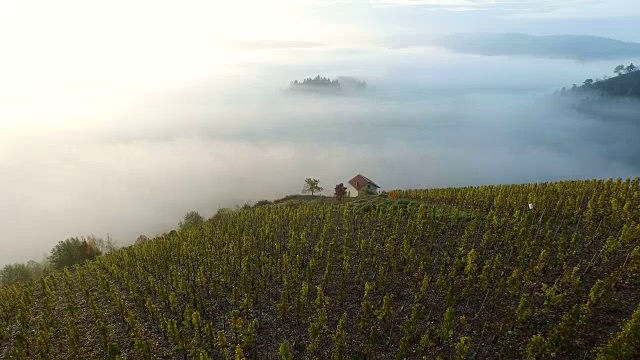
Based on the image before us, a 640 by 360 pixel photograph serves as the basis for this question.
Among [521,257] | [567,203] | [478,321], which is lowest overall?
[478,321]

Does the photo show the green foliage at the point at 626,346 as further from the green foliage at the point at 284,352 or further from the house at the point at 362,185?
the house at the point at 362,185

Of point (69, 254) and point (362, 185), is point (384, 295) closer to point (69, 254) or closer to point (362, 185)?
point (69, 254)

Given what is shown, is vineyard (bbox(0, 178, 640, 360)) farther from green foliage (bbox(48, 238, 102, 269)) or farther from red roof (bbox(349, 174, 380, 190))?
red roof (bbox(349, 174, 380, 190))

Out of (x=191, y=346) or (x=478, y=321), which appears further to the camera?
(x=191, y=346)

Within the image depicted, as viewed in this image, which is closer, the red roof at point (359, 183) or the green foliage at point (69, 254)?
the green foliage at point (69, 254)

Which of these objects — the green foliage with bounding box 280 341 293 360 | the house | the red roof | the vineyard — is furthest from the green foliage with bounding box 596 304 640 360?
the red roof

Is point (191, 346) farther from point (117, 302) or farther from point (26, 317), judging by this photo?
point (26, 317)

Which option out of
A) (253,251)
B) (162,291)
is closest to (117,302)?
(162,291)

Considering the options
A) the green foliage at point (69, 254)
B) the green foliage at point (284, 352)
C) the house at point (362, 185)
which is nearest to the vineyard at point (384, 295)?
the green foliage at point (284, 352)
